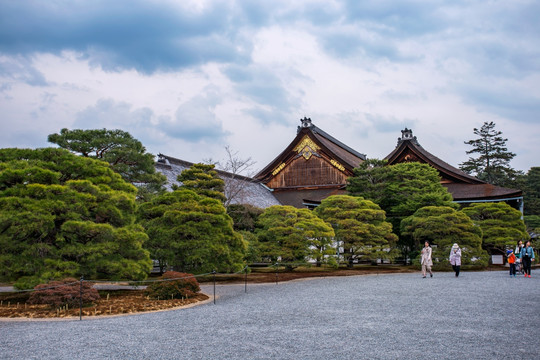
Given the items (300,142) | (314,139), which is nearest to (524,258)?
(314,139)

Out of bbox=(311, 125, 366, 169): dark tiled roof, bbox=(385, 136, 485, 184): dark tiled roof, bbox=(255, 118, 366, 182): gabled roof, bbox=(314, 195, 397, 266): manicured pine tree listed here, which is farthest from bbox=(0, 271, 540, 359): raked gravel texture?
bbox=(311, 125, 366, 169): dark tiled roof

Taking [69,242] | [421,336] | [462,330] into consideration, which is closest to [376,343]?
[421,336]

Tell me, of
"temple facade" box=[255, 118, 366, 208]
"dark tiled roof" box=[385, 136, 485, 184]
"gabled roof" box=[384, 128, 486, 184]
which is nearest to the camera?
"dark tiled roof" box=[385, 136, 485, 184]

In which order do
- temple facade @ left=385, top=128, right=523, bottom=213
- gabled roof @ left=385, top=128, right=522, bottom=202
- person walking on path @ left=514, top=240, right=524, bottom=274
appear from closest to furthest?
person walking on path @ left=514, top=240, right=524, bottom=274, temple facade @ left=385, top=128, right=523, bottom=213, gabled roof @ left=385, top=128, right=522, bottom=202

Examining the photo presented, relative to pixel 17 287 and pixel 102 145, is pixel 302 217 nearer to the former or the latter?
pixel 102 145

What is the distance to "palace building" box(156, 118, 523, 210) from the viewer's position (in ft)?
98.9

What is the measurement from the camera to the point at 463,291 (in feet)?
38.9

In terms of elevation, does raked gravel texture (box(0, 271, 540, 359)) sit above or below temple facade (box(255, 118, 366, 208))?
below

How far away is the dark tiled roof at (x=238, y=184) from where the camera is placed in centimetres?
2695

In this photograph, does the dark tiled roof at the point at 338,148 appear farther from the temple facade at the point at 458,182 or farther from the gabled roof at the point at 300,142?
the temple facade at the point at 458,182

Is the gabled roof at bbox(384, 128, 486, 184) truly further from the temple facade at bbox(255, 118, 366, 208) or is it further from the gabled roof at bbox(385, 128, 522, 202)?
the temple facade at bbox(255, 118, 366, 208)

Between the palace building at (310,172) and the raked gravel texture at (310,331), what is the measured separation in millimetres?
18620

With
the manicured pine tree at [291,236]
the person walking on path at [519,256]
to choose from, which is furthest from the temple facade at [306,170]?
the person walking on path at [519,256]

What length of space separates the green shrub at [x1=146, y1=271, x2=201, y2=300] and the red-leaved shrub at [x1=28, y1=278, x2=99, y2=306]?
1646 mm
